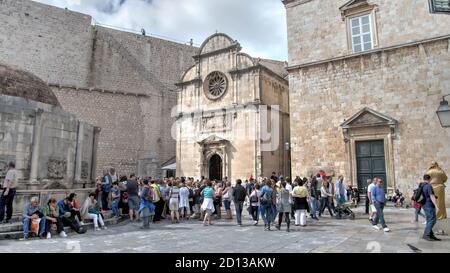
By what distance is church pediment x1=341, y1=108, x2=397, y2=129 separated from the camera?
13.3 metres

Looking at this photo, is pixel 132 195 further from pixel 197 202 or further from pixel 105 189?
pixel 197 202

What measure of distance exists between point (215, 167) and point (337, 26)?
10.8 meters

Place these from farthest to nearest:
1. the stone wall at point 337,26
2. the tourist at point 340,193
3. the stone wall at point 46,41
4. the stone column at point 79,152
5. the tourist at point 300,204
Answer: the stone wall at point 46,41
the stone wall at point 337,26
the stone column at point 79,152
the tourist at point 340,193
the tourist at point 300,204

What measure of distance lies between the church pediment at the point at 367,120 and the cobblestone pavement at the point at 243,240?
5.67 metres

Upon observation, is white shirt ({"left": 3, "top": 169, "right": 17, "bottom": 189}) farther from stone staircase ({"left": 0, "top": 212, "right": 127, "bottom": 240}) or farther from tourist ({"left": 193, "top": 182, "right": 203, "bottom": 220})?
tourist ({"left": 193, "top": 182, "right": 203, "bottom": 220})

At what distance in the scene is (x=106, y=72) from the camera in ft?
93.6

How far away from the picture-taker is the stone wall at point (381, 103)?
12.5 m

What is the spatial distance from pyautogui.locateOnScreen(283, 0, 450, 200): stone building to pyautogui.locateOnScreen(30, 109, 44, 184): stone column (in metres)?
10.8

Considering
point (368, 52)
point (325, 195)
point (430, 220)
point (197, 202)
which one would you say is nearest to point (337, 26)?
point (368, 52)

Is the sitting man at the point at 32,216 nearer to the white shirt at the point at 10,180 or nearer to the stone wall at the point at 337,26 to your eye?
the white shirt at the point at 10,180

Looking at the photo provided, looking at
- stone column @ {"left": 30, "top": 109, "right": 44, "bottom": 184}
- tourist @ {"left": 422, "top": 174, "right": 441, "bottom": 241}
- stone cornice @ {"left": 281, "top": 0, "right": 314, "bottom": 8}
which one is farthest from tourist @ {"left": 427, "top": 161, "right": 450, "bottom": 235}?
stone cornice @ {"left": 281, "top": 0, "right": 314, "bottom": 8}

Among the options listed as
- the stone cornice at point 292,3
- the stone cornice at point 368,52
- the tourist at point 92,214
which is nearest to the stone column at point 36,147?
the tourist at point 92,214
